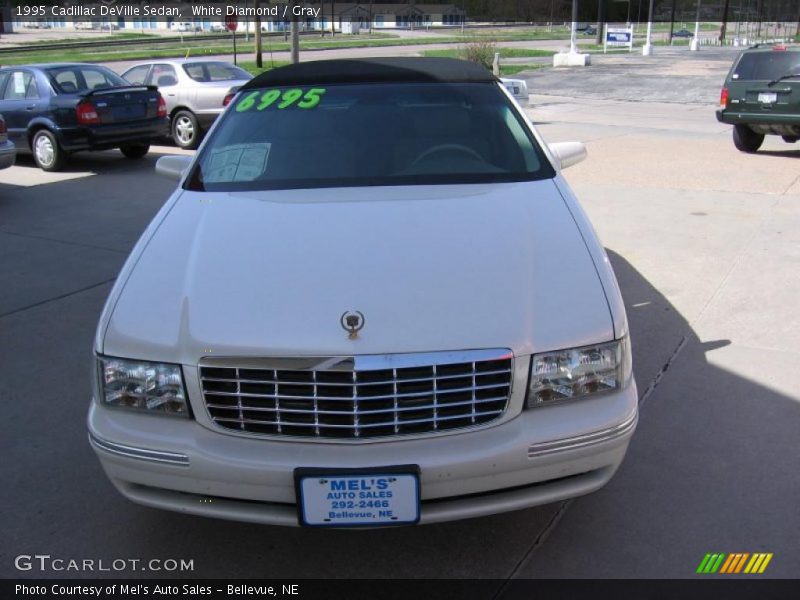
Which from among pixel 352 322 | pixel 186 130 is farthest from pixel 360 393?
pixel 186 130

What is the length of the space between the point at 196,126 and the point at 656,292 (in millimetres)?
9761

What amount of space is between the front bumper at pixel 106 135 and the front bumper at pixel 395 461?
31.4 ft

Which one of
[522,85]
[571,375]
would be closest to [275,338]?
[571,375]

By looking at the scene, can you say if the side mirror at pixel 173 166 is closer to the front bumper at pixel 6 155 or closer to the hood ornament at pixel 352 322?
the hood ornament at pixel 352 322

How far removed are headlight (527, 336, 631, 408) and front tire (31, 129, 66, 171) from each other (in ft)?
34.2

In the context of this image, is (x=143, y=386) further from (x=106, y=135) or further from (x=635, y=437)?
(x=106, y=135)

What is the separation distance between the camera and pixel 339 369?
8.34 feet

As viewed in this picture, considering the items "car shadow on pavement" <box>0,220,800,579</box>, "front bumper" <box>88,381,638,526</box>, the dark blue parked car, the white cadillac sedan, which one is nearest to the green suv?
the dark blue parked car

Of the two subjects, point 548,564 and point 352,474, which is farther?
point 548,564

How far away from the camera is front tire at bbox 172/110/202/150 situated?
13.8 meters

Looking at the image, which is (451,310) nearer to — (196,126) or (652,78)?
(196,126)

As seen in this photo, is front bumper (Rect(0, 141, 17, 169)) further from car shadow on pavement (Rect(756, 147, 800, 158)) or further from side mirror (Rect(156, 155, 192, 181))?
car shadow on pavement (Rect(756, 147, 800, 158))

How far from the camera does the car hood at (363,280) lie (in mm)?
2633

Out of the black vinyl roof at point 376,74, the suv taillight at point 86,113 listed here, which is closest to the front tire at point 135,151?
the suv taillight at point 86,113
